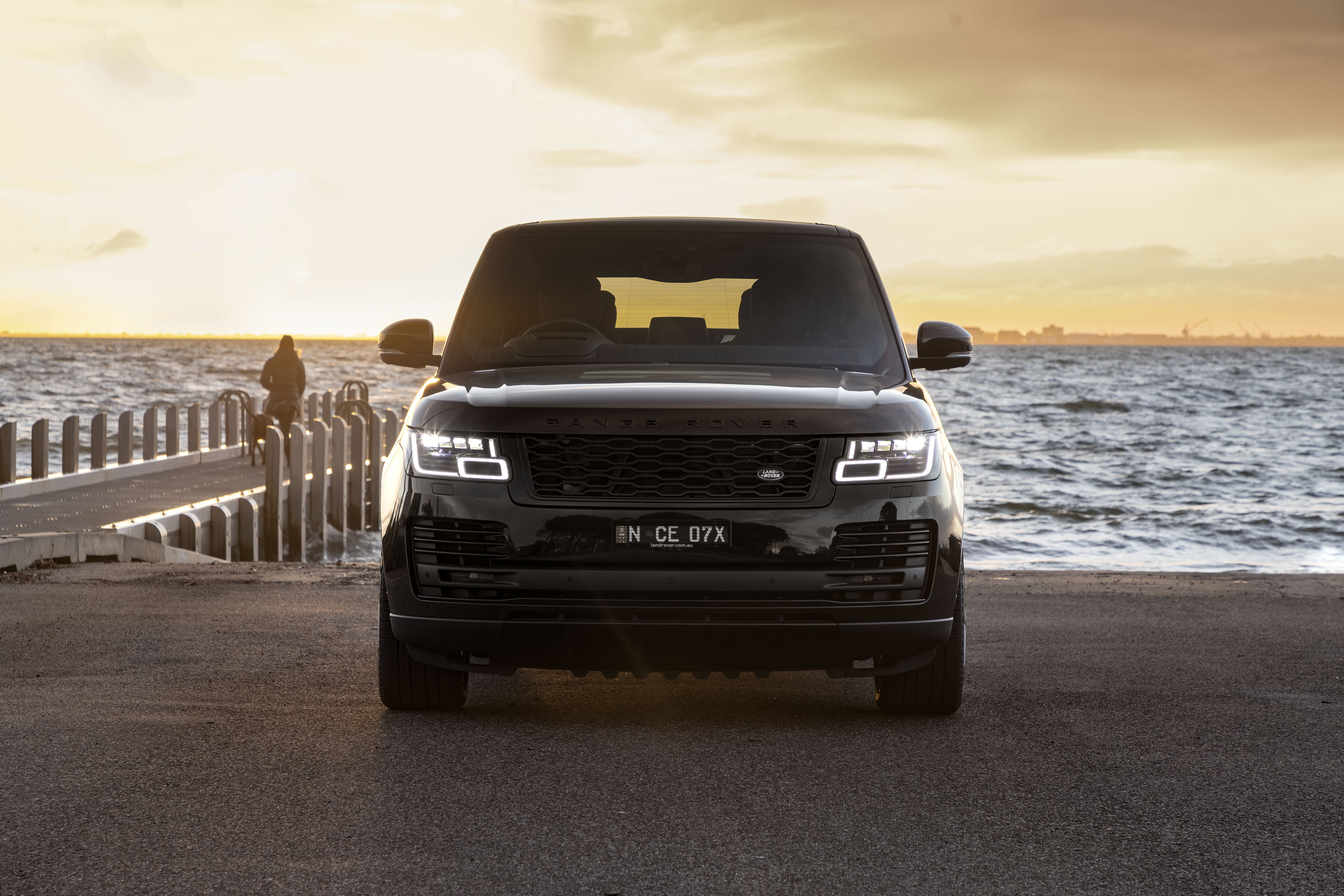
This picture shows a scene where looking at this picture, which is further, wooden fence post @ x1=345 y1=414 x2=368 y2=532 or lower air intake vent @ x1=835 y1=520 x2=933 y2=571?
wooden fence post @ x1=345 y1=414 x2=368 y2=532

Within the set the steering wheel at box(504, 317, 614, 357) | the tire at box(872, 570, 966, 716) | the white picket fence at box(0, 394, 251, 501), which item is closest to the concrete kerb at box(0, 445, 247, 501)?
the white picket fence at box(0, 394, 251, 501)

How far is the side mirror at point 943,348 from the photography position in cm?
586

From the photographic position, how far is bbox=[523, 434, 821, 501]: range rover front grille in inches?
183

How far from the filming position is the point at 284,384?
2150 cm

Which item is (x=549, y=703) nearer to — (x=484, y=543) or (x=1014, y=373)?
(x=484, y=543)

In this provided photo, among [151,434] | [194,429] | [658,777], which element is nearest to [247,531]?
[151,434]

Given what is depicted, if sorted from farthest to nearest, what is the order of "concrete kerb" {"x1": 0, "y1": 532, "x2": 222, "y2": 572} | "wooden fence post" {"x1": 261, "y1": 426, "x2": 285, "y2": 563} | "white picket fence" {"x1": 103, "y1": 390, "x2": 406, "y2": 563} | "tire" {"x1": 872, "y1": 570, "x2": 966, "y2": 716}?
"wooden fence post" {"x1": 261, "y1": 426, "x2": 285, "y2": 563}
"white picket fence" {"x1": 103, "y1": 390, "x2": 406, "y2": 563}
"concrete kerb" {"x1": 0, "y1": 532, "x2": 222, "y2": 572}
"tire" {"x1": 872, "y1": 570, "x2": 966, "y2": 716}

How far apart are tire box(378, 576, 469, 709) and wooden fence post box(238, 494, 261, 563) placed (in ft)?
35.9

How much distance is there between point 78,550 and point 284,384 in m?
11.1

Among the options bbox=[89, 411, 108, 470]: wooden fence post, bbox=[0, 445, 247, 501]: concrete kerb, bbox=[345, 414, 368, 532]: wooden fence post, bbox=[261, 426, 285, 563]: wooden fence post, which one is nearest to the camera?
bbox=[0, 445, 247, 501]: concrete kerb

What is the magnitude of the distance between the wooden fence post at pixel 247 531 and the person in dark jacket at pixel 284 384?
5.42 m

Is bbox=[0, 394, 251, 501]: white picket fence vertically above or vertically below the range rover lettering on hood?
below

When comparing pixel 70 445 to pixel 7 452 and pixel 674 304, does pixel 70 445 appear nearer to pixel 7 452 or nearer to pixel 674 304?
pixel 7 452

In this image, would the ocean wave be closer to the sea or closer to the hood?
the sea
